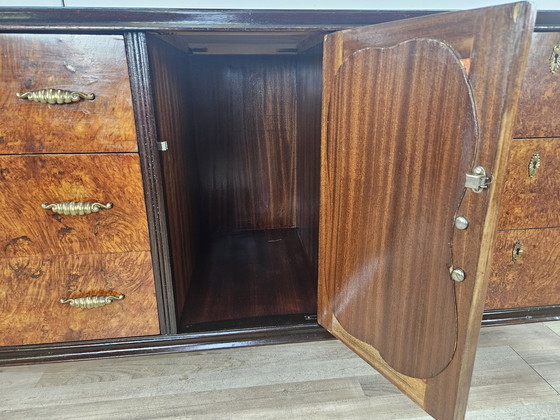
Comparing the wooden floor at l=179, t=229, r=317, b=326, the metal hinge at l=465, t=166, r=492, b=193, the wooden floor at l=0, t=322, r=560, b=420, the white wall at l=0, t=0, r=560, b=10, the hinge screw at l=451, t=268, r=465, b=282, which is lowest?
the wooden floor at l=0, t=322, r=560, b=420

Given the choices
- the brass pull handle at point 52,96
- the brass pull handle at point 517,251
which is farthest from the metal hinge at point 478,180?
the brass pull handle at point 52,96

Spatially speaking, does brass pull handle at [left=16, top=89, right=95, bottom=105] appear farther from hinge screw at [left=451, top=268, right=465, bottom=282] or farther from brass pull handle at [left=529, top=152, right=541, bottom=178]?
brass pull handle at [left=529, top=152, right=541, bottom=178]

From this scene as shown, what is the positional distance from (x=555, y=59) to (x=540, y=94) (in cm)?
7

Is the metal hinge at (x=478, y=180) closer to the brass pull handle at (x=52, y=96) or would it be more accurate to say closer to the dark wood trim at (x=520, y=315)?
the dark wood trim at (x=520, y=315)

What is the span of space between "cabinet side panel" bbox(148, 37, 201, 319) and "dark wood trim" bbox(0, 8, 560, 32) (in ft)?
0.23

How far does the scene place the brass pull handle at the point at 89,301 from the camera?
2.59ft

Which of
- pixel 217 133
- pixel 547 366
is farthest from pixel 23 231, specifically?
pixel 547 366

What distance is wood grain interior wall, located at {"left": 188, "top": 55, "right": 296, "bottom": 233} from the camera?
4.25 ft

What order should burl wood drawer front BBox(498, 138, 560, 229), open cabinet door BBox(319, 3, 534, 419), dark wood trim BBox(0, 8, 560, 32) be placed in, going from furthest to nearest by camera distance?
burl wood drawer front BBox(498, 138, 560, 229) → dark wood trim BBox(0, 8, 560, 32) → open cabinet door BBox(319, 3, 534, 419)

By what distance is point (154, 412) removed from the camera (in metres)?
0.80

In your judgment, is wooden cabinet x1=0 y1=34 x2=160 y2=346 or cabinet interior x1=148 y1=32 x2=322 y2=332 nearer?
wooden cabinet x1=0 y1=34 x2=160 y2=346

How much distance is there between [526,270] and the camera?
0.86m

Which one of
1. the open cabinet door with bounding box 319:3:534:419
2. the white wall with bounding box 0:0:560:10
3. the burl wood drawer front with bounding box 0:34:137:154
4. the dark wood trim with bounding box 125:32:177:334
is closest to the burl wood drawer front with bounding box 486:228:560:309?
the open cabinet door with bounding box 319:3:534:419

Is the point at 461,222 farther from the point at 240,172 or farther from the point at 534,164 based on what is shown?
the point at 240,172
